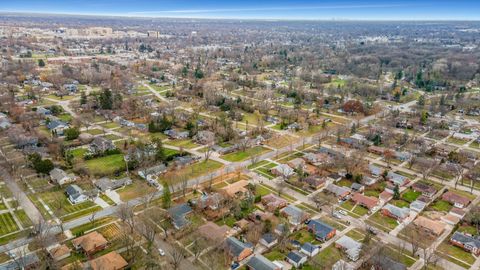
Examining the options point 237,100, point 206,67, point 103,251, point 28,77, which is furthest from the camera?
point 206,67

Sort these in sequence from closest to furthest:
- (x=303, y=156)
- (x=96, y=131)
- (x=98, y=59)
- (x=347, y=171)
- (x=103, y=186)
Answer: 1. (x=103, y=186)
2. (x=347, y=171)
3. (x=303, y=156)
4. (x=96, y=131)
5. (x=98, y=59)

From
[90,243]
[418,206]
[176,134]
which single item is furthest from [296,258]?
[176,134]

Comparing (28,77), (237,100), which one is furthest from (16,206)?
(28,77)

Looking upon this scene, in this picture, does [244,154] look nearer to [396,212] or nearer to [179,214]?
[179,214]

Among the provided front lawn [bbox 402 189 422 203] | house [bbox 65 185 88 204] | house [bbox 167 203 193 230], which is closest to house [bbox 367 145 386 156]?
front lawn [bbox 402 189 422 203]

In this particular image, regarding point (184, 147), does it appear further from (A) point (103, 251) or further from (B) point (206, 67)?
(B) point (206, 67)

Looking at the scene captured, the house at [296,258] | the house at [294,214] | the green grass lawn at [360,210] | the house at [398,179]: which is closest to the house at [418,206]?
the house at [398,179]
